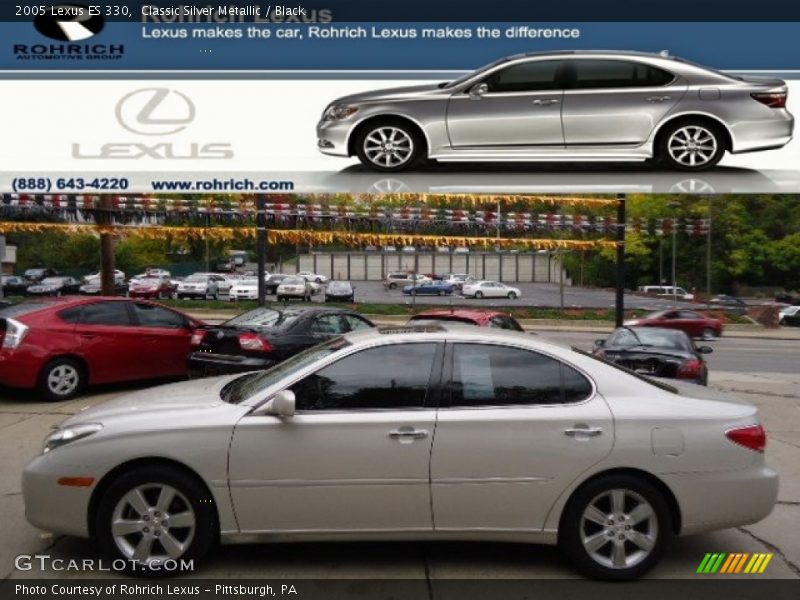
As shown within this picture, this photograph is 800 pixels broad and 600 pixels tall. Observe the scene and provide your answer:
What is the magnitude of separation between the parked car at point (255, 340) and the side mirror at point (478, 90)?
4.10 metres

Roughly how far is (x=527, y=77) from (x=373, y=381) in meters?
3.29

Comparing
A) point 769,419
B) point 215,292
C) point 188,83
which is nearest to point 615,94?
point 188,83

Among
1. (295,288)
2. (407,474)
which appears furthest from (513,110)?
(295,288)

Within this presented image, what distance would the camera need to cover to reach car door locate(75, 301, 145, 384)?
886 cm

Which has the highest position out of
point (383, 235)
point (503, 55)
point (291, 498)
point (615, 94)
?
point (503, 55)

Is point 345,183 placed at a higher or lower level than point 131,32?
lower

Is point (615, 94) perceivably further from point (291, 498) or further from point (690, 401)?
point (291, 498)

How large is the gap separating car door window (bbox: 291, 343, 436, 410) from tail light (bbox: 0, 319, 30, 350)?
585 cm

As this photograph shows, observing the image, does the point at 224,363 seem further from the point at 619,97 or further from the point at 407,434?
the point at 619,97

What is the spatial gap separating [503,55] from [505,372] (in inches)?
144

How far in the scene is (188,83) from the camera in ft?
22.2

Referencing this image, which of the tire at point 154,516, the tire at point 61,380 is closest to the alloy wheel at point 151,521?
the tire at point 154,516

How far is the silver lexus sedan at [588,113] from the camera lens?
18.9 ft

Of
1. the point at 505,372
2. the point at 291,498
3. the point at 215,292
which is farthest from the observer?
the point at 215,292
